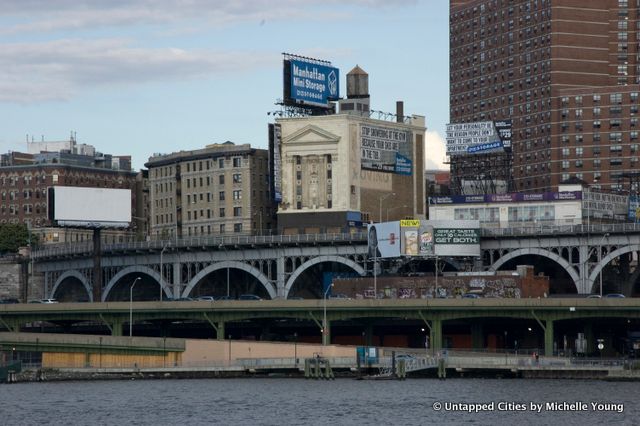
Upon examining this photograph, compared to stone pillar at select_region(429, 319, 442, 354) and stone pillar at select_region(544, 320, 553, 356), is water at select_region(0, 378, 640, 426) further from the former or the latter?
stone pillar at select_region(544, 320, 553, 356)

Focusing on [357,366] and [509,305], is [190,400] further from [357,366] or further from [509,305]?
[509,305]

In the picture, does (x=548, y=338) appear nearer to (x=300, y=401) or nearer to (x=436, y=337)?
(x=436, y=337)

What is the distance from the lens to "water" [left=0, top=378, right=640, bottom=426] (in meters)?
143

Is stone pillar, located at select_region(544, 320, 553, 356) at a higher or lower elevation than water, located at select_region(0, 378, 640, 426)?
higher

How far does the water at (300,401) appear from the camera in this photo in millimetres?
142625

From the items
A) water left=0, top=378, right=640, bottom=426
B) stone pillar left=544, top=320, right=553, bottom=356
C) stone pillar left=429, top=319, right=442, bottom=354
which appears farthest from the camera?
stone pillar left=429, top=319, right=442, bottom=354

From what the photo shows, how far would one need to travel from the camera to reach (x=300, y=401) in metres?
157

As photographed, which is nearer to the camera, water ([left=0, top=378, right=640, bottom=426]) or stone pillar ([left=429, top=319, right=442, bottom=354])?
water ([left=0, top=378, right=640, bottom=426])

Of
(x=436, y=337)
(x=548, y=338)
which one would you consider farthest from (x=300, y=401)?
(x=548, y=338)

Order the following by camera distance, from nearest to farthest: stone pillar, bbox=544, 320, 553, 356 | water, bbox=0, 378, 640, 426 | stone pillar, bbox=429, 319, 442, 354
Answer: water, bbox=0, 378, 640, 426 < stone pillar, bbox=544, 320, 553, 356 < stone pillar, bbox=429, 319, 442, 354

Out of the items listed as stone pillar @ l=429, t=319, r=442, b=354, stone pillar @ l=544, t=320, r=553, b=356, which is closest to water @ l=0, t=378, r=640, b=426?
stone pillar @ l=429, t=319, r=442, b=354

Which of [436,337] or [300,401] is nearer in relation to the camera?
[300,401]

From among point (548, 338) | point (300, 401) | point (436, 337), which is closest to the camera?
point (300, 401)

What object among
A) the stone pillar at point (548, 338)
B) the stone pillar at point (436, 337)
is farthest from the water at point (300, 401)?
the stone pillar at point (548, 338)
